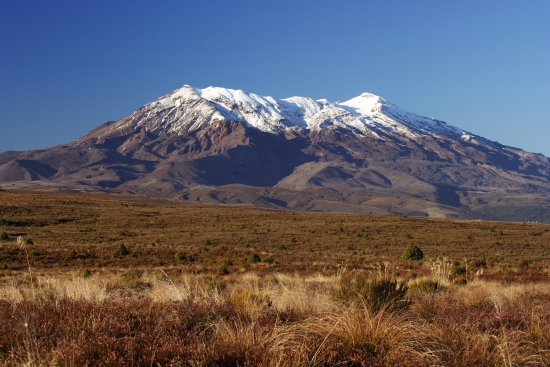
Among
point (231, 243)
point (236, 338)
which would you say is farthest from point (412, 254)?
point (236, 338)

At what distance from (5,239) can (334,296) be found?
32725mm

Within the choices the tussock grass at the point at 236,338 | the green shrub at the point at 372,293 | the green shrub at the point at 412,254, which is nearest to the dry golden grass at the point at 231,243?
the green shrub at the point at 412,254

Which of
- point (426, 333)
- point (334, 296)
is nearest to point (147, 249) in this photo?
point (334, 296)

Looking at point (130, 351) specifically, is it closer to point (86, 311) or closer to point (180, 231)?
point (86, 311)

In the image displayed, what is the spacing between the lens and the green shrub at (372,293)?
6.70 metres

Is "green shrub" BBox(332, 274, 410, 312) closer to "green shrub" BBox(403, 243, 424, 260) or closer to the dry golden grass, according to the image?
the dry golden grass

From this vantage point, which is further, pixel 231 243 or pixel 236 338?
pixel 231 243

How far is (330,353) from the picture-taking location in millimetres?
4383

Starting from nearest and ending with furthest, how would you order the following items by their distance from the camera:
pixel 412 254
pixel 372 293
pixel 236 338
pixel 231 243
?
pixel 236 338 → pixel 372 293 → pixel 412 254 → pixel 231 243

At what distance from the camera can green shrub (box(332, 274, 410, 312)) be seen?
670 cm

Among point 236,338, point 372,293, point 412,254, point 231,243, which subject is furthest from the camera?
point 231,243

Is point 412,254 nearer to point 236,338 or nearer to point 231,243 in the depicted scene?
point 231,243

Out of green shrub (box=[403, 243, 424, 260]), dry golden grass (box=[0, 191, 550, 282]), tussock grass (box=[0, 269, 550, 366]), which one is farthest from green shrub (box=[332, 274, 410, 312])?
green shrub (box=[403, 243, 424, 260])

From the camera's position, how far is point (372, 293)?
22.7 ft
